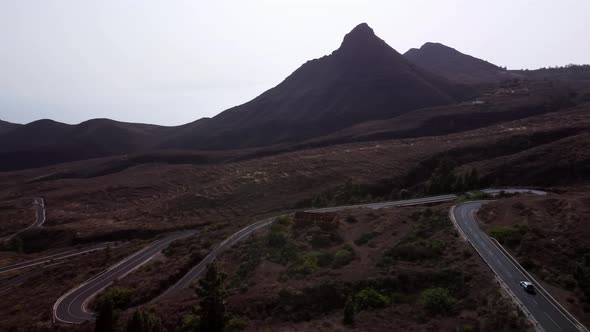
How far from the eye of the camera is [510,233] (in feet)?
Result: 101

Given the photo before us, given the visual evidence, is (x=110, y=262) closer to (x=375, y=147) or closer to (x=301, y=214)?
(x=301, y=214)

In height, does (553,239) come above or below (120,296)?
above

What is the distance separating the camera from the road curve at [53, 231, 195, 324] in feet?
104

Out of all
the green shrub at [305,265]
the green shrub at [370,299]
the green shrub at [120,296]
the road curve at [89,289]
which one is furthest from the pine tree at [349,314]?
the road curve at [89,289]

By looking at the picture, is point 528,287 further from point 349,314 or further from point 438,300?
point 349,314

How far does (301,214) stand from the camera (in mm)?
46000

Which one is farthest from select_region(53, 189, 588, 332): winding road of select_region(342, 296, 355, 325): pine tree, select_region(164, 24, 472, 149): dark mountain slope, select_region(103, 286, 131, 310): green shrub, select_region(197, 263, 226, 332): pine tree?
select_region(164, 24, 472, 149): dark mountain slope

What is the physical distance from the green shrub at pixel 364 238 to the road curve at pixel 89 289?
80.0 ft

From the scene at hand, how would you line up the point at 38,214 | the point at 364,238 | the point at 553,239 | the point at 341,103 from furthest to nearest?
the point at 341,103 < the point at 38,214 < the point at 364,238 < the point at 553,239

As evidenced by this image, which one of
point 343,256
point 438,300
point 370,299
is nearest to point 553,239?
point 438,300

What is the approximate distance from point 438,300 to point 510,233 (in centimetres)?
1218

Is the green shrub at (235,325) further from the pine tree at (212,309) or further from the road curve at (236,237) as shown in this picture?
the road curve at (236,237)

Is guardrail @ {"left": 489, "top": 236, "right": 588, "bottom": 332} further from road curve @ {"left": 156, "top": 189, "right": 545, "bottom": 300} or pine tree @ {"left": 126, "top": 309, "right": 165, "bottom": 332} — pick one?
road curve @ {"left": 156, "top": 189, "right": 545, "bottom": 300}

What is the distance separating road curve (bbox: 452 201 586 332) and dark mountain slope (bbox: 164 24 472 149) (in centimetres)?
12522
